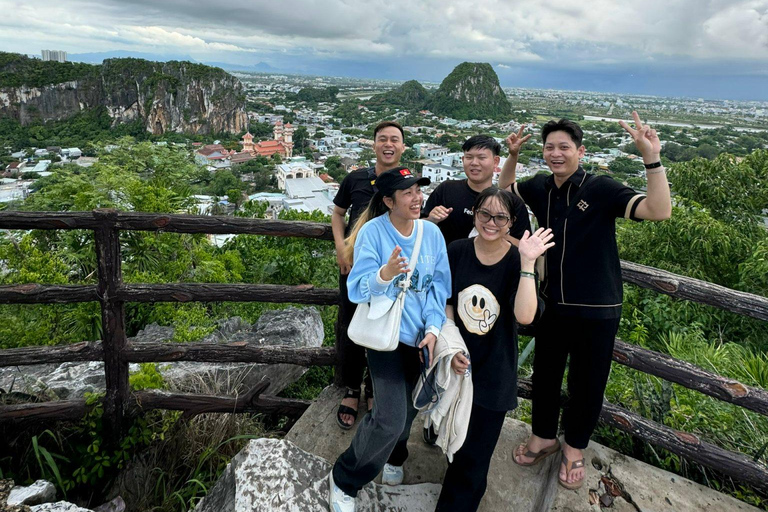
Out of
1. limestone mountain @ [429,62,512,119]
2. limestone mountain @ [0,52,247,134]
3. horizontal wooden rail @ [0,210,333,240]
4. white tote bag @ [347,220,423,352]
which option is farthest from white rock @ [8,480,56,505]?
limestone mountain @ [429,62,512,119]

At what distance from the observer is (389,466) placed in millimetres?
2143

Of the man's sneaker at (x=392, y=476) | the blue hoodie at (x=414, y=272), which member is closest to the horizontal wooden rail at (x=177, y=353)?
Answer: the man's sneaker at (x=392, y=476)

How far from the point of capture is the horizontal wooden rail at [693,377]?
192 centimetres

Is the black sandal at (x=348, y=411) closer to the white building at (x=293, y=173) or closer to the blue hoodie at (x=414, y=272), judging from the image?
the blue hoodie at (x=414, y=272)

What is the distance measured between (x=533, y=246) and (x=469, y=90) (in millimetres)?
116024

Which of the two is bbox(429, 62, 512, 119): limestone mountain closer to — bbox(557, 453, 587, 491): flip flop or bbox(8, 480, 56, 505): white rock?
bbox(557, 453, 587, 491): flip flop

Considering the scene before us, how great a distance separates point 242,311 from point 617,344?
14.4 ft

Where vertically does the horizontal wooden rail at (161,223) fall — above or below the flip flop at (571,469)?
above

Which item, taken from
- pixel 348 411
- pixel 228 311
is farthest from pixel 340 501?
pixel 228 311

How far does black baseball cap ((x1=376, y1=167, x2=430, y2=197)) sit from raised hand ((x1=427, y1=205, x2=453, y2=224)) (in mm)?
257

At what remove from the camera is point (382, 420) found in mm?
1801

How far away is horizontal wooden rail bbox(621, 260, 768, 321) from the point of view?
193 cm

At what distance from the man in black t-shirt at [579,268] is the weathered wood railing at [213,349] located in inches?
13.3

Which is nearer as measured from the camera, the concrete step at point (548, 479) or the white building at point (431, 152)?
the concrete step at point (548, 479)
